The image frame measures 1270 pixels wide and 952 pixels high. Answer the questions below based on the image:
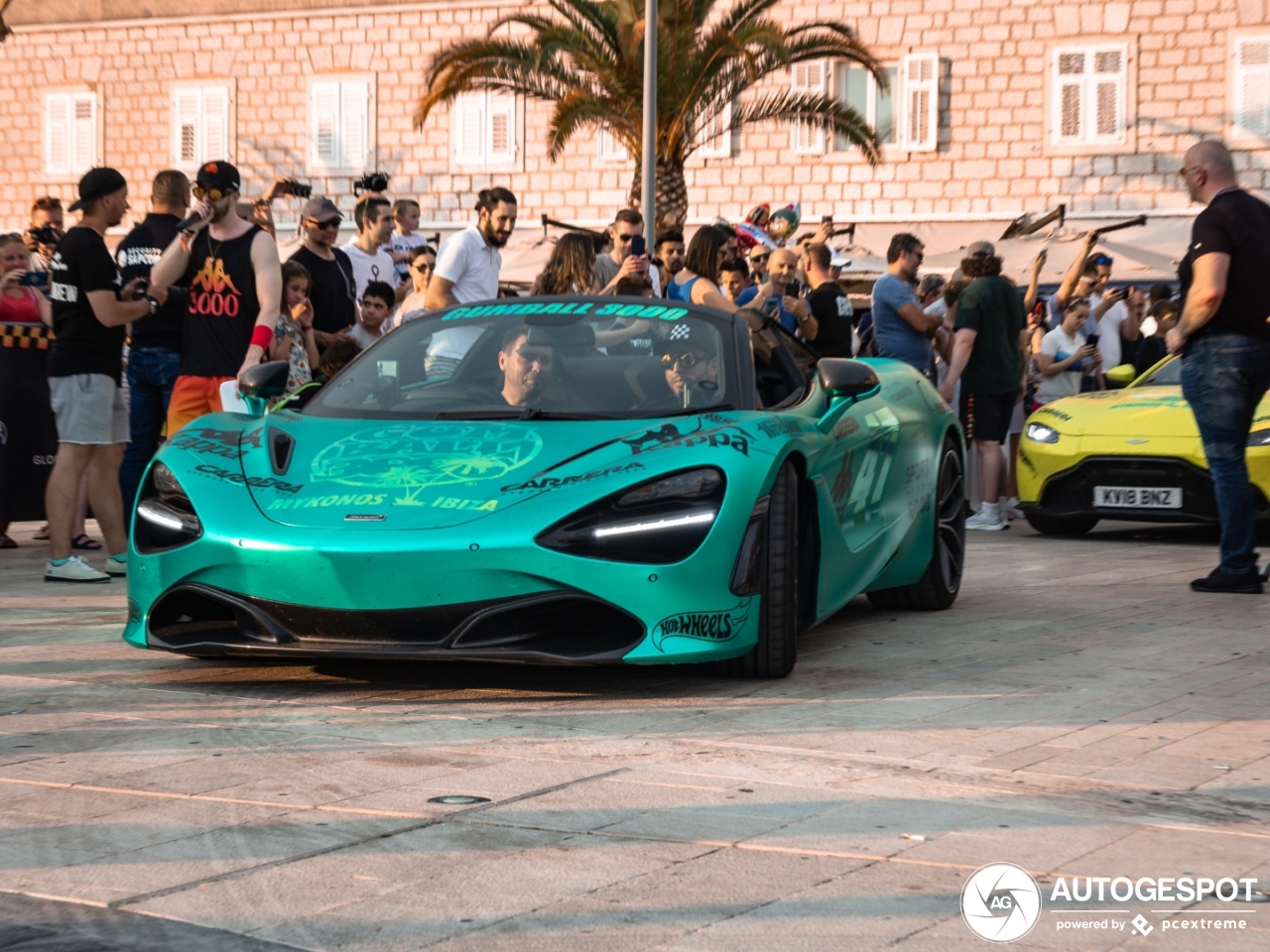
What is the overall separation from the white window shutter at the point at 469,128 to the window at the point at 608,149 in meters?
2.35

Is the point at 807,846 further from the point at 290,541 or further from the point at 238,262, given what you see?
the point at 238,262

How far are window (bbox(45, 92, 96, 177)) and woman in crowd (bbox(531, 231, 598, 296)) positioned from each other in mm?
28406

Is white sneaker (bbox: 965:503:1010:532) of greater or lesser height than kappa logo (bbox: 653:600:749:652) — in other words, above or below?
below

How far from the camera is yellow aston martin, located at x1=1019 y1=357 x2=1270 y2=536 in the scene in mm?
11422

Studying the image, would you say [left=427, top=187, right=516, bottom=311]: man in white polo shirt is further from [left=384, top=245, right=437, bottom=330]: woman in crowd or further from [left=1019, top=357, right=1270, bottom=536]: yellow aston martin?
[left=1019, top=357, right=1270, bottom=536]: yellow aston martin

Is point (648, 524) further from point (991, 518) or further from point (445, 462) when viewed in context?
point (991, 518)

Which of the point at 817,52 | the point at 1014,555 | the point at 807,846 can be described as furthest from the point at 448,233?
the point at 807,846

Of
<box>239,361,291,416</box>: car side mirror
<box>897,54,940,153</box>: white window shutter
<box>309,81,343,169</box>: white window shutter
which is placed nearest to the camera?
<box>239,361,291,416</box>: car side mirror

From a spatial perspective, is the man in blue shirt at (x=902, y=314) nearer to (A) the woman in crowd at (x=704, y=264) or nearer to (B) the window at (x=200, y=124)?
(A) the woman in crowd at (x=704, y=264)

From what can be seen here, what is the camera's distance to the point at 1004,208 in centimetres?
2955

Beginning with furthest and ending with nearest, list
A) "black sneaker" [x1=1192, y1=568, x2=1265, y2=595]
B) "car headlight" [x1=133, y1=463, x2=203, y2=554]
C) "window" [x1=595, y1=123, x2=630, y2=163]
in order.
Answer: "window" [x1=595, y1=123, x2=630, y2=163] → "black sneaker" [x1=1192, y1=568, x2=1265, y2=595] → "car headlight" [x1=133, y1=463, x2=203, y2=554]

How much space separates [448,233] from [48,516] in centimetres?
2421

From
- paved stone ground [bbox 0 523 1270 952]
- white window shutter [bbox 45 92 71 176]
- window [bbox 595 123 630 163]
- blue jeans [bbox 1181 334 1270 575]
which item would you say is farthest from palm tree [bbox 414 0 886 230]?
paved stone ground [bbox 0 523 1270 952]

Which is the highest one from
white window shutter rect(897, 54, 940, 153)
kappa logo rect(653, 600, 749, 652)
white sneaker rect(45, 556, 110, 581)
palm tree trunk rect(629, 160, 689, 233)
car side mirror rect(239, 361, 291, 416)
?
white window shutter rect(897, 54, 940, 153)
